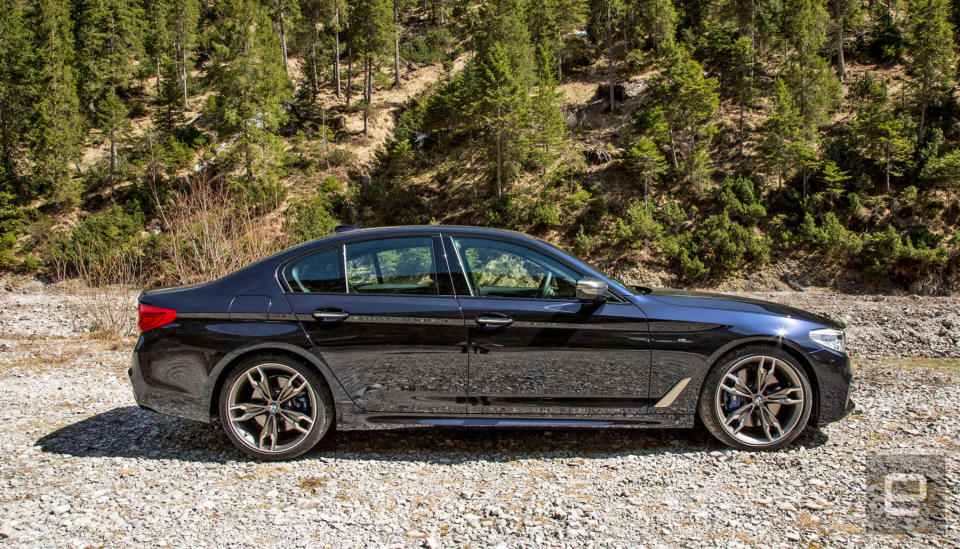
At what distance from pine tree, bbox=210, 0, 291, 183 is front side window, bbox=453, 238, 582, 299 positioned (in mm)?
37070

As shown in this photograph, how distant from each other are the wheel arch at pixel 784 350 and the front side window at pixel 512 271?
1.07m

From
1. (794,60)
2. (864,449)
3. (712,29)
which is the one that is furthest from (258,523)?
(712,29)

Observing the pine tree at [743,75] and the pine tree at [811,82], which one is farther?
the pine tree at [743,75]

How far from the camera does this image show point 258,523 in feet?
9.99

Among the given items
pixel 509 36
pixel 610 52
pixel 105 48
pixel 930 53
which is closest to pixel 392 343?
pixel 509 36

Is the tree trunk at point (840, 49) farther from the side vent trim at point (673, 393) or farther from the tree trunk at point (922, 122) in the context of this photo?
the side vent trim at point (673, 393)

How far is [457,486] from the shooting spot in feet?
11.4

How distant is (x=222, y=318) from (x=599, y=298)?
2606mm

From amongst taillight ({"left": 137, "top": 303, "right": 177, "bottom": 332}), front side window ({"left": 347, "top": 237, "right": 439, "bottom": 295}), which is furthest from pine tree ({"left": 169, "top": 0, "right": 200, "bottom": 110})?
front side window ({"left": 347, "top": 237, "right": 439, "bottom": 295})

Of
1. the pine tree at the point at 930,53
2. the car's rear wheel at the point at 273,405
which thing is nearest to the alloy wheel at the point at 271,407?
the car's rear wheel at the point at 273,405

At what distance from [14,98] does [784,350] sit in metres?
53.9

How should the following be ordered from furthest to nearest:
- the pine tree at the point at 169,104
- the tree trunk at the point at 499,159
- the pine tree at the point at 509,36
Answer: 1. the pine tree at the point at 169,104
2. the pine tree at the point at 509,36
3. the tree trunk at the point at 499,159

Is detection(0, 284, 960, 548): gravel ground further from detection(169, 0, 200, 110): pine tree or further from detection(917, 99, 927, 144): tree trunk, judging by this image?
detection(169, 0, 200, 110): pine tree

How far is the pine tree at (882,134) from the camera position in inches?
1259
